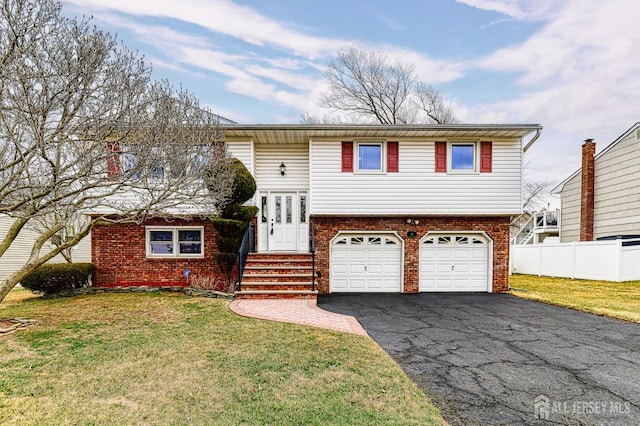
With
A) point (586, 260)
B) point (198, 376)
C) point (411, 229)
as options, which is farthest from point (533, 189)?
point (198, 376)

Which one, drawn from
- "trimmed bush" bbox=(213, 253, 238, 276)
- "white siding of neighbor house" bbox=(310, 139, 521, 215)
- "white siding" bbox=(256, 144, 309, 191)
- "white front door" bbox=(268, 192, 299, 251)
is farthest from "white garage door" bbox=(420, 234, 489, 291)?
"trimmed bush" bbox=(213, 253, 238, 276)

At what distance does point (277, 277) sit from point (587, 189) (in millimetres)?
16315

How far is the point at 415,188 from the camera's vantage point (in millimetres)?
11250

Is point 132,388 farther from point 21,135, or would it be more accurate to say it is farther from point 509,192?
point 509,192

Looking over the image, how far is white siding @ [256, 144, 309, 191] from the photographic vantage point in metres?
12.0

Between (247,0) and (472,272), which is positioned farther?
(247,0)

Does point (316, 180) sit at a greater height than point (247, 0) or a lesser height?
lesser

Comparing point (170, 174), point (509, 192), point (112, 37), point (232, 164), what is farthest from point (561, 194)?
point (112, 37)

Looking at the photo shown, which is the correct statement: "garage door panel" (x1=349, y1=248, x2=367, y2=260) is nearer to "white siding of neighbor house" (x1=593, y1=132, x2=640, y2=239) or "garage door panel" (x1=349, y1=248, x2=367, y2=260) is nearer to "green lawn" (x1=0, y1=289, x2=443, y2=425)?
"green lawn" (x1=0, y1=289, x2=443, y2=425)

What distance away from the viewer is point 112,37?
21.0 ft

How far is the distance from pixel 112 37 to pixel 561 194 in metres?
22.5

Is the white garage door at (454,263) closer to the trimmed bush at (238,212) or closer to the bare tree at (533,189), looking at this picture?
the trimmed bush at (238,212)

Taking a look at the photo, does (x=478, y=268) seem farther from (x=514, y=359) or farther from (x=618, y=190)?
(x=618, y=190)

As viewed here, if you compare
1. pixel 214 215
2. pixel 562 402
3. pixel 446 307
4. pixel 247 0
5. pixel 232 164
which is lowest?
pixel 446 307
